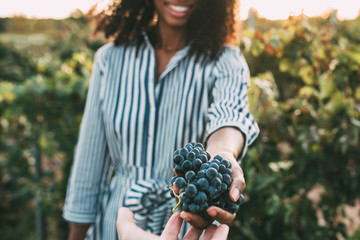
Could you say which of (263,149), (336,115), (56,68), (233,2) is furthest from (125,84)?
(56,68)

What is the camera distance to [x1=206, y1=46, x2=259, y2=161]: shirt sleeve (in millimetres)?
1156

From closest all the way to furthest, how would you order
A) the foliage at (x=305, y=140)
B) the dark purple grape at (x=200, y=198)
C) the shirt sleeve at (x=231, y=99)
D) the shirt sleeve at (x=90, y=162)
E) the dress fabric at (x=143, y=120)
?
the dark purple grape at (x=200, y=198) < the shirt sleeve at (x=231, y=99) < the dress fabric at (x=143, y=120) < the shirt sleeve at (x=90, y=162) < the foliage at (x=305, y=140)

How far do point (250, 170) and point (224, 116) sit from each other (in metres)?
0.85

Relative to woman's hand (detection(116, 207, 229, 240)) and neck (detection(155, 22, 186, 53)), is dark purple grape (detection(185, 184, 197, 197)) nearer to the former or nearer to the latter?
woman's hand (detection(116, 207, 229, 240))

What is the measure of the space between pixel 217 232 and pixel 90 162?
94 cm

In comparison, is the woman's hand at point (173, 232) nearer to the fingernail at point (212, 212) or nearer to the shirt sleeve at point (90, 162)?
the fingernail at point (212, 212)

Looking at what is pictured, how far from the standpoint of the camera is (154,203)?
1419mm

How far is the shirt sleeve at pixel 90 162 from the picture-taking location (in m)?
1.56

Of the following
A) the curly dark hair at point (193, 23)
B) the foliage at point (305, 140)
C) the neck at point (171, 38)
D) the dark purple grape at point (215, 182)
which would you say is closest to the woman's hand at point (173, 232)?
the dark purple grape at point (215, 182)

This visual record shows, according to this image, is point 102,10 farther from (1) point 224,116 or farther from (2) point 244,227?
(2) point 244,227

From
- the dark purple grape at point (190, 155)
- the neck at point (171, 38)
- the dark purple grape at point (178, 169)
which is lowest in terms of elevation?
the dark purple grape at point (178, 169)

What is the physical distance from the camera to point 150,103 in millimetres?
1448

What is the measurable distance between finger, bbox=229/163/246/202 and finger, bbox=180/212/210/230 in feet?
0.33

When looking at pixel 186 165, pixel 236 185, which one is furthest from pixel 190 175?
pixel 236 185
